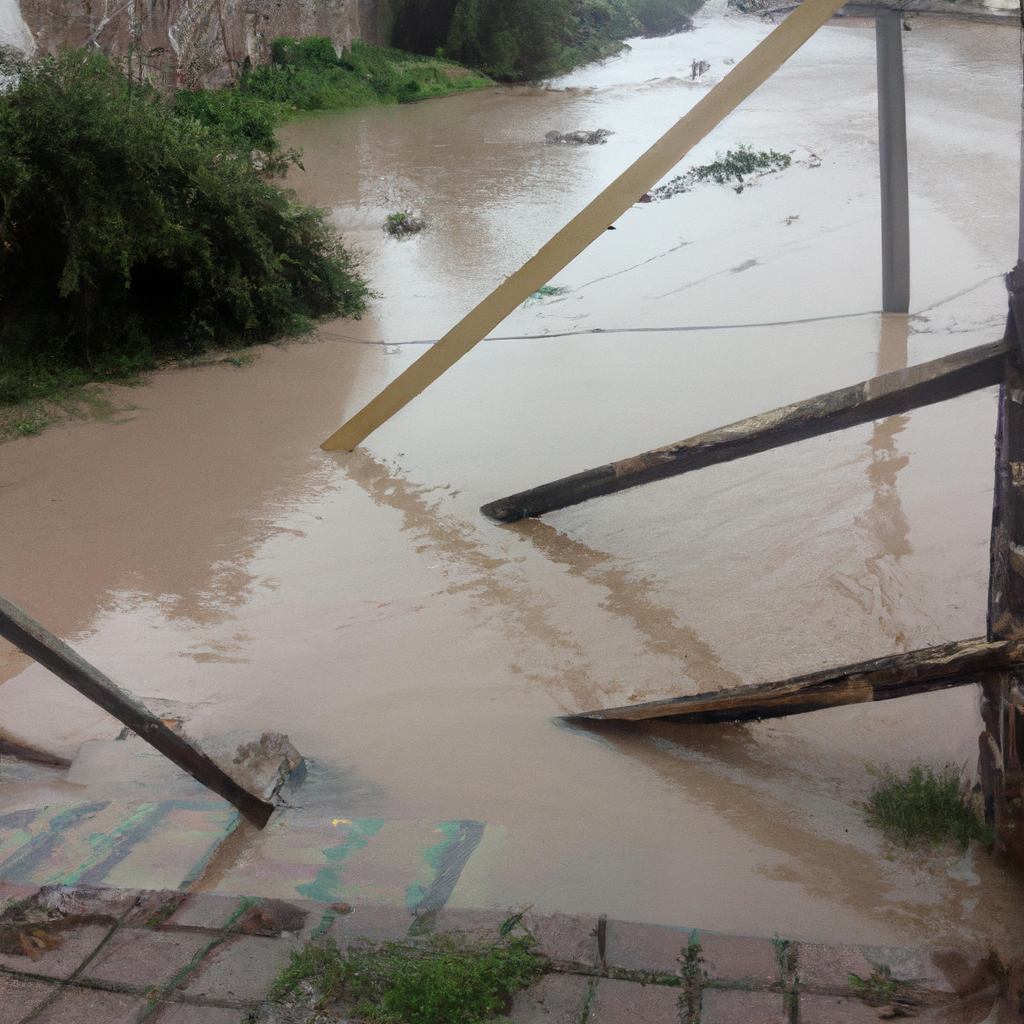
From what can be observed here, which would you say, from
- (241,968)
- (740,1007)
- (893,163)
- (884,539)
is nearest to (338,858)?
(241,968)

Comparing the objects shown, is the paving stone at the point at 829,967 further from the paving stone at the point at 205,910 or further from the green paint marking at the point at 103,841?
the green paint marking at the point at 103,841

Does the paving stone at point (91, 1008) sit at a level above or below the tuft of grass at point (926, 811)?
above

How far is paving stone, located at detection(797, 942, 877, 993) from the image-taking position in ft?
5.94

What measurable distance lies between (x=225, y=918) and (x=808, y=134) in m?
11.3

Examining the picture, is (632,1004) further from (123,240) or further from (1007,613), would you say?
(123,240)

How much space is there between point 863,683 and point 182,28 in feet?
46.6

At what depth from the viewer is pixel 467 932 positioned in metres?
2.00

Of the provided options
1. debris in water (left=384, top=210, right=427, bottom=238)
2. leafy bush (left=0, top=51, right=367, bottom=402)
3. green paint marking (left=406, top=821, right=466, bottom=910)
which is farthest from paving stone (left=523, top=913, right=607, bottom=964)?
debris in water (left=384, top=210, right=427, bottom=238)

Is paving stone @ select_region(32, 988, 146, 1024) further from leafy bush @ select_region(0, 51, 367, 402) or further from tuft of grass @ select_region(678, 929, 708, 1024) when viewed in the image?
leafy bush @ select_region(0, 51, 367, 402)

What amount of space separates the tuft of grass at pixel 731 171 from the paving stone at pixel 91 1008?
909 centimetres

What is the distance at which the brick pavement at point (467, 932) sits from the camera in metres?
1.78

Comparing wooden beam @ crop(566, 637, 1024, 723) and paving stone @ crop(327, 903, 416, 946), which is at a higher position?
wooden beam @ crop(566, 637, 1024, 723)

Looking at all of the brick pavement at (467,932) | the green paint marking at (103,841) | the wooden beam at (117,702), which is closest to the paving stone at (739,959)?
the brick pavement at (467,932)

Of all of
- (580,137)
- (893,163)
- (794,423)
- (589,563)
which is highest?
(580,137)
